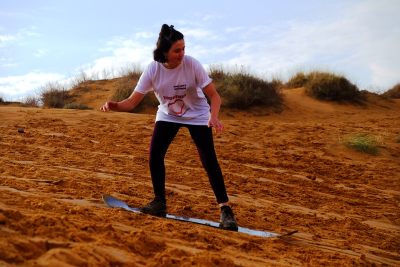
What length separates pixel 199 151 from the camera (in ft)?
14.6

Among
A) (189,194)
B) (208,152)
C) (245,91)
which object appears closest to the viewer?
(208,152)

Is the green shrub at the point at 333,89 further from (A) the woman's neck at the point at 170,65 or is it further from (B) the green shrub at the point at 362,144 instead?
(A) the woman's neck at the point at 170,65

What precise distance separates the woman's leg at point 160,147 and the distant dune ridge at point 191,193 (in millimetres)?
459

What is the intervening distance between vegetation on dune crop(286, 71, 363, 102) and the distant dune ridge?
16.0 ft

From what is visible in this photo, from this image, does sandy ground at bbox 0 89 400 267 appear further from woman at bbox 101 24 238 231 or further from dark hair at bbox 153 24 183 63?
dark hair at bbox 153 24 183 63

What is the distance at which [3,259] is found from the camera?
2533 mm

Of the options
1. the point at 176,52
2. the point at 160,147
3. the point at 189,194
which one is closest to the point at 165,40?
the point at 176,52

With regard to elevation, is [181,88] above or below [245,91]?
below

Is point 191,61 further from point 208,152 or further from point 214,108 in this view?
point 208,152

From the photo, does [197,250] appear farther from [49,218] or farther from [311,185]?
[311,185]

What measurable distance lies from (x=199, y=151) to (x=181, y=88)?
1.93 ft

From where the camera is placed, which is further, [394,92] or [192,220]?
[394,92]

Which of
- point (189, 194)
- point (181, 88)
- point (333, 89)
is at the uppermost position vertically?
point (333, 89)

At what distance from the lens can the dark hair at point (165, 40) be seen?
4.13 m
